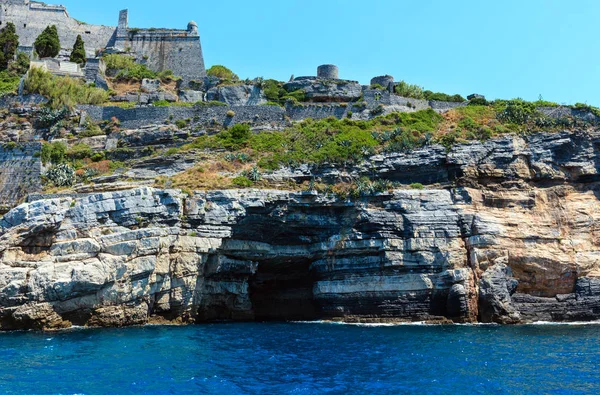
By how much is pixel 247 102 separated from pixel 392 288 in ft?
74.8

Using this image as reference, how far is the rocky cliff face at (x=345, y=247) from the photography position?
28.5m

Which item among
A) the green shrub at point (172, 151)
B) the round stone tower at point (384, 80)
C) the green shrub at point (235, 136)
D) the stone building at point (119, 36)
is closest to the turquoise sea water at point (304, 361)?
the green shrub at point (172, 151)

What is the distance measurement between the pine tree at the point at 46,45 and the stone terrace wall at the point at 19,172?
786 inches

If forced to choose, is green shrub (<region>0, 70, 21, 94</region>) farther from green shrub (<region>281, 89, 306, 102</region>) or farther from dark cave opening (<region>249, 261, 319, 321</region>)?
dark cave opening (<region>249, 261, 319, 321</region>)

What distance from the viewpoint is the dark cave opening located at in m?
34.4

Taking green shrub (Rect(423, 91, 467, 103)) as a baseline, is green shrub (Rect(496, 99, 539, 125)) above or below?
below

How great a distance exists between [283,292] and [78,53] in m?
32.9

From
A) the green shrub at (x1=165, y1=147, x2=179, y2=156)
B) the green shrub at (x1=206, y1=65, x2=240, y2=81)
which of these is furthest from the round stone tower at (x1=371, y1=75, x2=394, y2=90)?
the green shrub at (x1=165, y1=147, x2=179, y2=156)

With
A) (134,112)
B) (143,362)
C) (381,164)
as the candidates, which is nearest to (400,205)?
(381,164)

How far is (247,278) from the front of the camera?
109 ft

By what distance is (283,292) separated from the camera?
1394 inches

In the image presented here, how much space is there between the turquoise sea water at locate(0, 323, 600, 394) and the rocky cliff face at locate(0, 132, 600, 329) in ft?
8.02

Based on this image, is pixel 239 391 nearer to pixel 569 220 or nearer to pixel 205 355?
pixel 205 355

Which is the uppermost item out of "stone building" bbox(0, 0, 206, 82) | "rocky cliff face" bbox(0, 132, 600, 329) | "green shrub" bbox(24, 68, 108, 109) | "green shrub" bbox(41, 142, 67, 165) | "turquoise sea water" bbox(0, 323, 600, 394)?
"stone building" bbox(0, 0, 206, 82)
